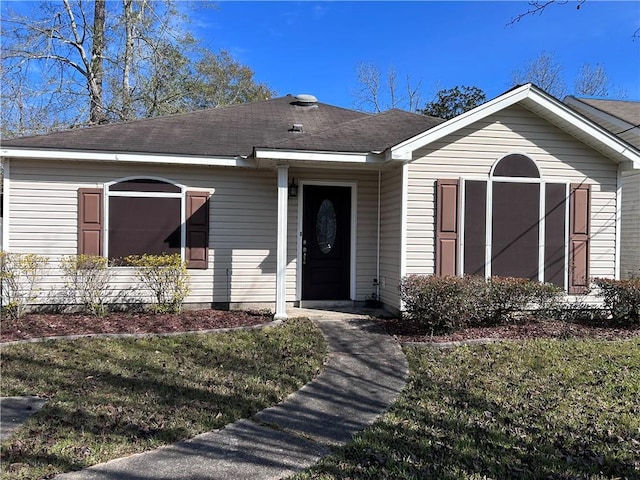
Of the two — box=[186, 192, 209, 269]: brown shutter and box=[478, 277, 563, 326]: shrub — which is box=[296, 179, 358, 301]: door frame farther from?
box=[478, 277, 563, 326]: shrub

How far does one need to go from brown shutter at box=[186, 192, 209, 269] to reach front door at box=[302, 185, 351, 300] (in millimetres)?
1790

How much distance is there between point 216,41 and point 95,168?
18.0 metres

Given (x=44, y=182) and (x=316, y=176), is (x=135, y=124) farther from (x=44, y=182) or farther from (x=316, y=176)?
(x=316, y=176)

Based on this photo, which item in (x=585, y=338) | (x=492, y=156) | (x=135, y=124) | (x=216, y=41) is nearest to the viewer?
(x=585, y=338)

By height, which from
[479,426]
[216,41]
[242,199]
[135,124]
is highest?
[216,41]

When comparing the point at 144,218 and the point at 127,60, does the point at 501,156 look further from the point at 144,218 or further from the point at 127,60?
the point at 127,60

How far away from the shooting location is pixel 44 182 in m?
7.65

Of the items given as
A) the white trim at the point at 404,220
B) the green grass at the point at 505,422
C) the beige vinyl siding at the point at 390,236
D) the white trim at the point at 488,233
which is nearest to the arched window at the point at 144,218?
the beige vinyl siding at the point at 390,236

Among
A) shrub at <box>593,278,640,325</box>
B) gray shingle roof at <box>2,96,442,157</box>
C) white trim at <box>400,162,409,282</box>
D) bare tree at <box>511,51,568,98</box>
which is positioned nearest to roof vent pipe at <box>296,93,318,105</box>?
gray shingle roof at <box>2,96,442,157</box>

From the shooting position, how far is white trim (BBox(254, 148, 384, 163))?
6.96 m

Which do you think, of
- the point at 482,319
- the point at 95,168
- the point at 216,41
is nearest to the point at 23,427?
the point at 95,168

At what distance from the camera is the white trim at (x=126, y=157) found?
7266mm

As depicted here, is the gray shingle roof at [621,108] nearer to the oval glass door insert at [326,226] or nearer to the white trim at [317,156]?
the white trim at [317,156]

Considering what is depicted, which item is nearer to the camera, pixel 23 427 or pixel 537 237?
pixel 23 427
